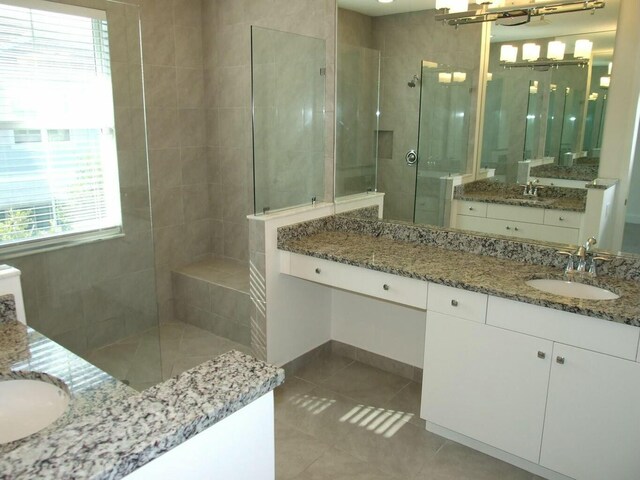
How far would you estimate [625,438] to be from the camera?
1866 mm

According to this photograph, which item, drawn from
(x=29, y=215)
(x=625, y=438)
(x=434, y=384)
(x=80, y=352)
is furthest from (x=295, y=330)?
(x=625, y=438)

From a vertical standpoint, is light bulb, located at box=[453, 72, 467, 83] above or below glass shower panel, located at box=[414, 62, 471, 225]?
above

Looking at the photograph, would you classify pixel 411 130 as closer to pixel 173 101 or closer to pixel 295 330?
pixel 295 330

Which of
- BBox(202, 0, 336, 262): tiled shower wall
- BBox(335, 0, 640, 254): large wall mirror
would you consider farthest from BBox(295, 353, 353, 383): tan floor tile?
BBox(202, 0, 336, 262): tiled shower wall

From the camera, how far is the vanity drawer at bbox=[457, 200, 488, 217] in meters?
2.61

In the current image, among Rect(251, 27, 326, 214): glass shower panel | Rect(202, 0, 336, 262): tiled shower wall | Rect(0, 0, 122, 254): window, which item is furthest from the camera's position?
Rect(202, 0, 336, 262): tiled shower wall

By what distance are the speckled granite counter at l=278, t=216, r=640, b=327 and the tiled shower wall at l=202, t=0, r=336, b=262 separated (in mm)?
1091

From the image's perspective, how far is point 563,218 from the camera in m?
2.39

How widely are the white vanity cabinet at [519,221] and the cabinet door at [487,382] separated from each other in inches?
24.5

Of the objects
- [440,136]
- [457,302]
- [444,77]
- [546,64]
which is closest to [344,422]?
[457,302]

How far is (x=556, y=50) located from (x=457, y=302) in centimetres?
124

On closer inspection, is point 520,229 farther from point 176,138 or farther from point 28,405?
point 176,138

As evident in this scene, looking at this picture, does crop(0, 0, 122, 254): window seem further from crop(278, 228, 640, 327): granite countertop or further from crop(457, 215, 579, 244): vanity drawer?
crop(457, 215, 579, 244): vanity drawer

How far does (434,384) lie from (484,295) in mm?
537
